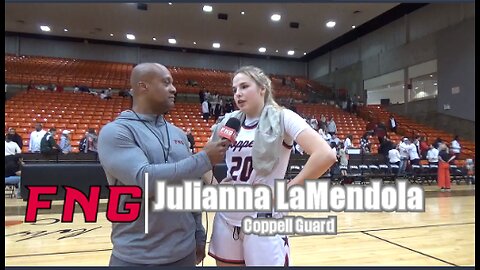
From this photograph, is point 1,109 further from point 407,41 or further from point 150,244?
point 407,41

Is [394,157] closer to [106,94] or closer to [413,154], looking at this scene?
[413,154]

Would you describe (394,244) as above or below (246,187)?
below

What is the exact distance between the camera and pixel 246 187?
1.65m

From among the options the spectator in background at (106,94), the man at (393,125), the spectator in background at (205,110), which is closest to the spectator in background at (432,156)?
the man at (393,125)

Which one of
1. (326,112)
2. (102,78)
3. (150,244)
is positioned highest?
(102,78)

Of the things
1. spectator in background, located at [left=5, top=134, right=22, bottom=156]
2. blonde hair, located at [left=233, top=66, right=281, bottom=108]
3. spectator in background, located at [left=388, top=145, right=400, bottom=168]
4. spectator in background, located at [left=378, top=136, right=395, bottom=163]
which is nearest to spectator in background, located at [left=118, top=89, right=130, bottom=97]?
spectator in background, located at [left=5, top=134, right=22, bottom=156]

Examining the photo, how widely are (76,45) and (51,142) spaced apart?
11.6m

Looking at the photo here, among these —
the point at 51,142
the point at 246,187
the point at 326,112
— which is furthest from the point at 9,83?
the point at 246,187

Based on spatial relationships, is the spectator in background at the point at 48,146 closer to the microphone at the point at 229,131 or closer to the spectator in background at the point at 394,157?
the microphone at the point at 229,131

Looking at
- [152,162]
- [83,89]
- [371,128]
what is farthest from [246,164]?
[83,89]

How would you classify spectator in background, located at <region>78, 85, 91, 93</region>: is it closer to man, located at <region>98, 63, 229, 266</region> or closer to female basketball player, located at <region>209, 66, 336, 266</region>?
female basketball player, located at <region>209, 66, 336, 266</region>

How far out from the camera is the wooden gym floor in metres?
3.26

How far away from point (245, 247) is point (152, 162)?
0.59 m

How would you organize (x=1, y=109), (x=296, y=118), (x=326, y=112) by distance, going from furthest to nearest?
(x=326, y=112) → (x=1, y=109) → (x=296, y=118)
